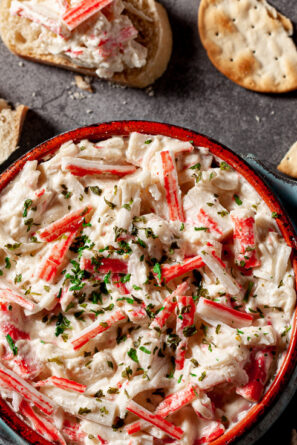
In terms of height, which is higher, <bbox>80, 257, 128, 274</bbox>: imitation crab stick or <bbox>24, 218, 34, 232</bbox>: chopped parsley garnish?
<bbox>24, 218, 34, 232</bbox>: chopped parsley garnish

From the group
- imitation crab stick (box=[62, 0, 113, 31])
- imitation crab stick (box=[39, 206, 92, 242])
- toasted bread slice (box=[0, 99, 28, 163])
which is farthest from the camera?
toasted bread slice (box=[0, 99, 28, 163])

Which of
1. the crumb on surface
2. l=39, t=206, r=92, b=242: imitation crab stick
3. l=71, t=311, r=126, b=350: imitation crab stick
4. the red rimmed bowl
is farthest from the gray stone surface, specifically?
l=71, t=311, r=126, b=350: imitation crab stick

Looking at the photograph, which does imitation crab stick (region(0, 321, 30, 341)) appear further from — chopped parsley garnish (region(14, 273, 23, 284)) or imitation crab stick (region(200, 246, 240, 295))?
imitation crab stick (region(200, 246, 240, 295))

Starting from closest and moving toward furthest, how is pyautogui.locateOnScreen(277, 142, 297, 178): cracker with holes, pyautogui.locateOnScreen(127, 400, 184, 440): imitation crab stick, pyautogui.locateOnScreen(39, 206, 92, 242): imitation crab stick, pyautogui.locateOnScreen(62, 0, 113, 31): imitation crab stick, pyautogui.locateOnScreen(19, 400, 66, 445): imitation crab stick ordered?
pyautogui.locateOnScreen(127, 400, 184, 440): imitation crab stick → pyautogui.locateOnScreen(19, 400, 66, 445): imitation crab stick → pyautogui.locateOnScreen(39, 206, 92, 242): imitation crab stick → pyautogui.locateOnScreen(62, 0, 113, 31): imitation crab stick → pyautogui.locateOnScreen(277, 142, 297, 178): cracker with holes

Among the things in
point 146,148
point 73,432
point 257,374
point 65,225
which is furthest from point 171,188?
point 73,432

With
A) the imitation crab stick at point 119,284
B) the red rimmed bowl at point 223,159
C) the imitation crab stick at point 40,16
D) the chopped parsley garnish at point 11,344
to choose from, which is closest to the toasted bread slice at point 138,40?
the imitation crab stick at point 40,16

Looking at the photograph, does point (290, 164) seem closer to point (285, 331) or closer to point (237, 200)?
point (237, 200)

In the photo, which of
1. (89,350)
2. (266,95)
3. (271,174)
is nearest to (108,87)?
(266,95)

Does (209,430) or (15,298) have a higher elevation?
(15,298)
